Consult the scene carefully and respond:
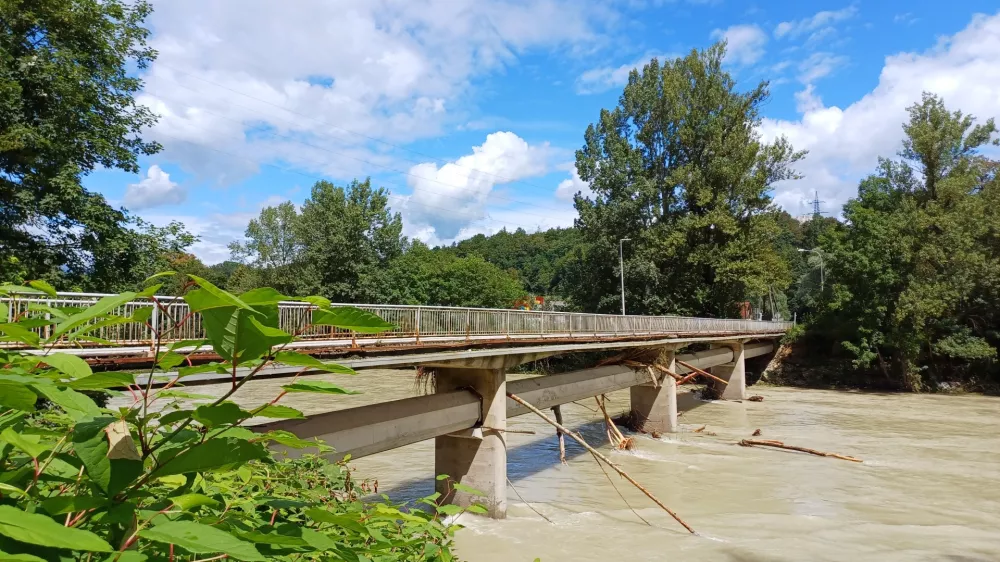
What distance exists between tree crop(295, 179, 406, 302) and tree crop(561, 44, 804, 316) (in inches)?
652

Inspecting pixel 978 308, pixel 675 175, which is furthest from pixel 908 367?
pixel 675 175

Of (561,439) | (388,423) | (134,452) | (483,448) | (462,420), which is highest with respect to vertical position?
(134,452)

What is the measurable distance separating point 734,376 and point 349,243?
30416mm

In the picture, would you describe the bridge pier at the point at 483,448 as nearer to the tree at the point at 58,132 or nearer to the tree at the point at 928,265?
the tree at the point at 58,132

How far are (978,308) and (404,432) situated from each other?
3628 centimetres

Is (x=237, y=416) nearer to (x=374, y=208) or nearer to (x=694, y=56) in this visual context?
(x=694, y=56)

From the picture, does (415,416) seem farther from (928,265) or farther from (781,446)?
(928,265)

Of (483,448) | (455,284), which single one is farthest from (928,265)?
(455,284)

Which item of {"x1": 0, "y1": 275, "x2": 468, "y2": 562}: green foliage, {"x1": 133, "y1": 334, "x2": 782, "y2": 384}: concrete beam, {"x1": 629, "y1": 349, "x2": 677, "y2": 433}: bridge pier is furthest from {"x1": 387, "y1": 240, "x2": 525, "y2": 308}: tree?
{"x1": 0, "y1": 275, "x2": 468, "y2": 562}: green foliage

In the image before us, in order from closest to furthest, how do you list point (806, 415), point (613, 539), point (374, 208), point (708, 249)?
1. point (613, 539)
2. point (806, 415)
3. point (708, 249)
4. point (374, 208)

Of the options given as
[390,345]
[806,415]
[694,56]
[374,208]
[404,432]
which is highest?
[694,56]

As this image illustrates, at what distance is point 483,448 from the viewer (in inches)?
452

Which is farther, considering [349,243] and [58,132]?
[349,243]

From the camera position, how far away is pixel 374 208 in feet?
163
